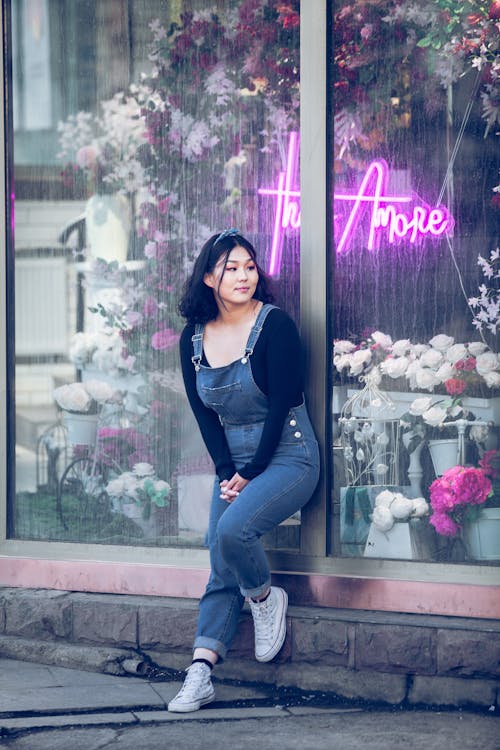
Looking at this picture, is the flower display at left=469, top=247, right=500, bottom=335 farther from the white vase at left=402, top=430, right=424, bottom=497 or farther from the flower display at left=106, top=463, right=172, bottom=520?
the flower display at left=106, top=463, right=172, bottom=520

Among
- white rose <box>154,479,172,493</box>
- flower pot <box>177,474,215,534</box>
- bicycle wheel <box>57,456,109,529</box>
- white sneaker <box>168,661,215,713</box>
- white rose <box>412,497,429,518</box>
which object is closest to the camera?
white sneaker <box>168,661,215,713</box>

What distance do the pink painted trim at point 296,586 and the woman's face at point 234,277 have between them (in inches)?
49.7

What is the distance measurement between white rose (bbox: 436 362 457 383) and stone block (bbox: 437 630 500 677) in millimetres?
1088

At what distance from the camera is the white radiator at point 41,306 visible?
6.01 metres

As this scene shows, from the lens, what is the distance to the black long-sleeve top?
4.85m

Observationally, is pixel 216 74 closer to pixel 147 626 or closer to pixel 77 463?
pixel 77 463

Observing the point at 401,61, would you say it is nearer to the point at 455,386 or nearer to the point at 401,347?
the point at 401,347

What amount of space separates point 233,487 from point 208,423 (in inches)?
12.2

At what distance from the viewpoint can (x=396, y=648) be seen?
4938 millimetres

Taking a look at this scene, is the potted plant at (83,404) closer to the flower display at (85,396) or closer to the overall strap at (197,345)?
the flower display at (85,396)

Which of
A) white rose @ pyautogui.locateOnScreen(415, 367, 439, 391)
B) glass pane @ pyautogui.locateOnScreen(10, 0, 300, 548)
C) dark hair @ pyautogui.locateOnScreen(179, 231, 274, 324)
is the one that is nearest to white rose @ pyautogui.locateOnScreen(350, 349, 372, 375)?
white rose @ pyautogui.locateOnScreen(415, 367, 439, 391)

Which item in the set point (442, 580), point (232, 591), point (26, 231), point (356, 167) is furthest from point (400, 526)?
point (26, 231)

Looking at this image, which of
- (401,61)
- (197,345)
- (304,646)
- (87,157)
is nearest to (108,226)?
(87,157)

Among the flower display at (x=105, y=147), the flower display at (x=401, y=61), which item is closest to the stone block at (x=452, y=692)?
the flower display at (x=401, y=61)
